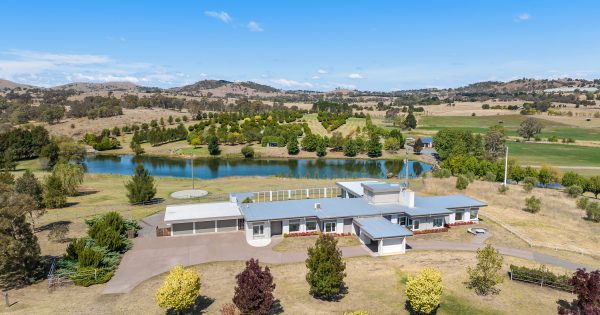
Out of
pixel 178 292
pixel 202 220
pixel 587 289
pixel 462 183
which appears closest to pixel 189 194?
pixel 202 220

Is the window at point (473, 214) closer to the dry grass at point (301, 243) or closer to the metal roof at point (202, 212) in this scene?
the dry grass at point (301, 243)

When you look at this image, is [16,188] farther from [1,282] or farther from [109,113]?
[109,113]

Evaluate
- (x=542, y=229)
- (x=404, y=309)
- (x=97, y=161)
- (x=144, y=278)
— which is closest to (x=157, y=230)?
(x=144, y=278)

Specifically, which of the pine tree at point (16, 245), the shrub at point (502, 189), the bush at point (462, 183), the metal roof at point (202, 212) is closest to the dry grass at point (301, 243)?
the metal roof at point (202, 212)

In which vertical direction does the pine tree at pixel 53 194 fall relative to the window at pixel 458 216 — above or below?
above

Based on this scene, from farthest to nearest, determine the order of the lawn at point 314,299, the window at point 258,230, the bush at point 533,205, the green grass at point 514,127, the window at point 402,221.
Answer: the green grass at point 514,127 < the bush at point 533,205 < the window at point 402,221 < the window at point 258,230 < the lawn at point 314,299

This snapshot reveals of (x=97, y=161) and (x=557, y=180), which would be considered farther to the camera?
(x=97, y=161)
